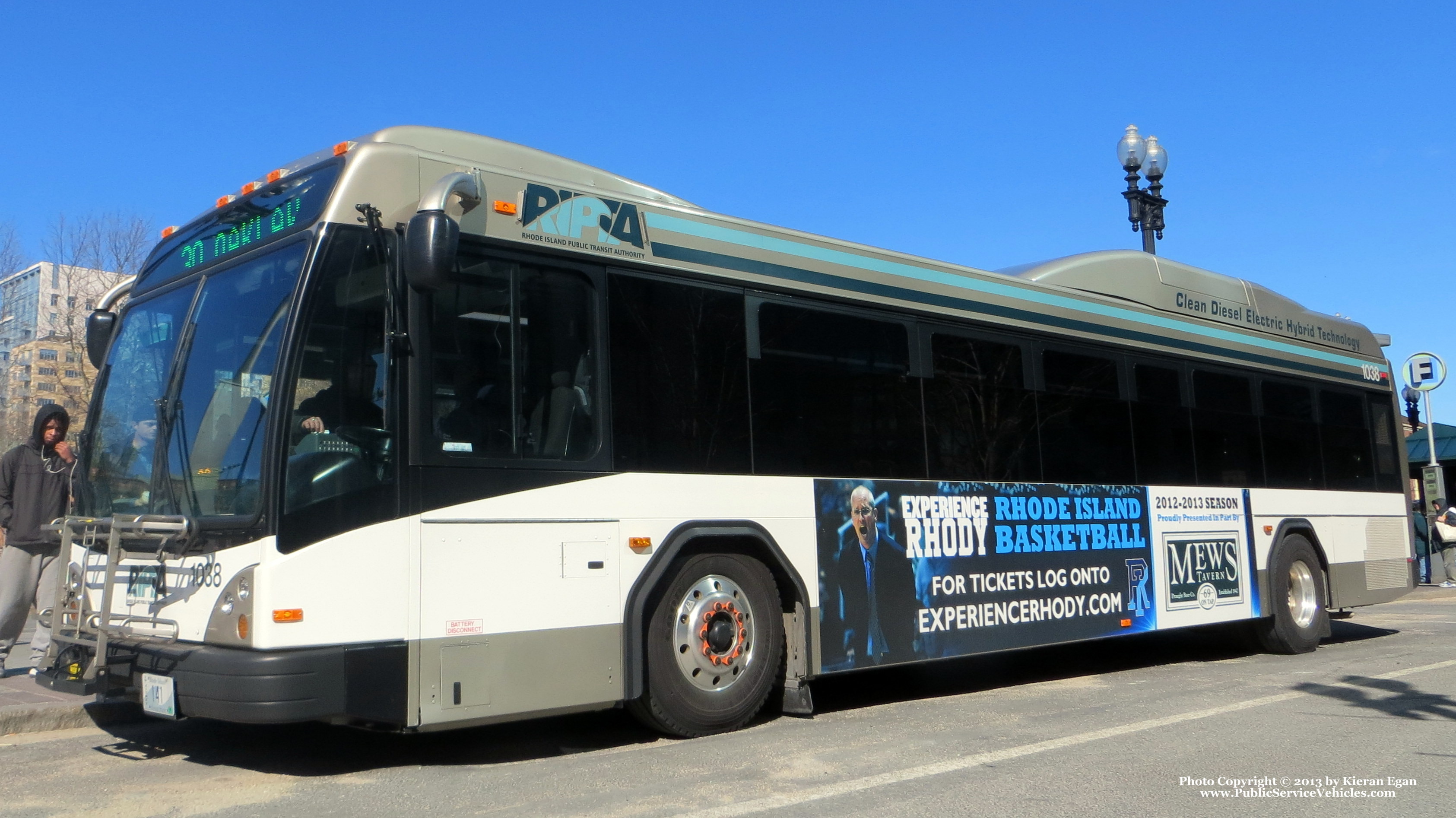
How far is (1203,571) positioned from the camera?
1038cm

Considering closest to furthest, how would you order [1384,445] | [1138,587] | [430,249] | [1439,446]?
[430,249] → [1138,587] → [1384,445] → [1439,446]

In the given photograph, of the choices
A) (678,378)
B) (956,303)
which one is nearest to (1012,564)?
(956,303)

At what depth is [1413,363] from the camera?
22.8 metres

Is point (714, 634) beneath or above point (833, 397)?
beneath

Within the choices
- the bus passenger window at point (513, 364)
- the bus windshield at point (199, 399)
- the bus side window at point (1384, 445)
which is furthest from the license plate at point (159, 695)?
the bus side window at point (1384, 445)

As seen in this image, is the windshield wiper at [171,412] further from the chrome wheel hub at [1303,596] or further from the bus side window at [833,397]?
the chrome wheel hub at [1303,596]

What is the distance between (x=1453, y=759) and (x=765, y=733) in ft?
11.8

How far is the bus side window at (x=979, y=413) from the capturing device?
8281 mm

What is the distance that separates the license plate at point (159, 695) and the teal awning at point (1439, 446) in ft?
108

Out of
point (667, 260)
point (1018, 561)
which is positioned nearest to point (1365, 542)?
point (1018, 561)

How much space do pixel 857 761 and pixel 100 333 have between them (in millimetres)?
5039

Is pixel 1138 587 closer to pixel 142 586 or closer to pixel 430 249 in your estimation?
pixel 430 249

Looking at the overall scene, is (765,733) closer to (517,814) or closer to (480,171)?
(517,814)

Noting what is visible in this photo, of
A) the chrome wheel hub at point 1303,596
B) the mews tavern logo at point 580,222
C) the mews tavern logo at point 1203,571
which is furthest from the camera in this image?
the chrome wheel hub at point 1303,596
